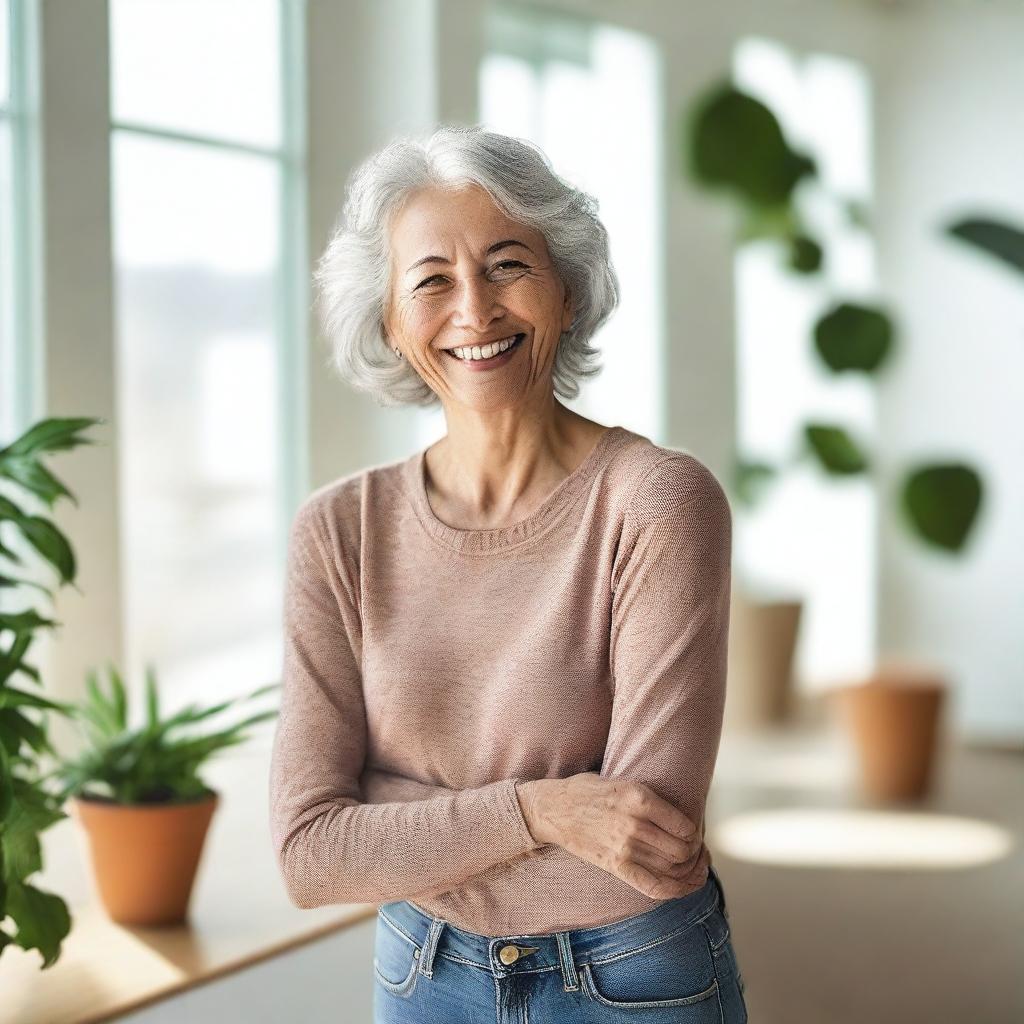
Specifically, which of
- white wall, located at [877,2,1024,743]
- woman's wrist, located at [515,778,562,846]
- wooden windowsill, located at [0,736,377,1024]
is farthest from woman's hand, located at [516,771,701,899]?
white wall, located at [877,2,1024,743]

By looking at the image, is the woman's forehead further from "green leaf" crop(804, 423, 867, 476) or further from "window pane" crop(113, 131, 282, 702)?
"green leaf" crop(804, 423, 867, 476)

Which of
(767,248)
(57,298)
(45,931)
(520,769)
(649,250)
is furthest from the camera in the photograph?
(767,248)

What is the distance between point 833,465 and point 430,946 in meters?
4.05

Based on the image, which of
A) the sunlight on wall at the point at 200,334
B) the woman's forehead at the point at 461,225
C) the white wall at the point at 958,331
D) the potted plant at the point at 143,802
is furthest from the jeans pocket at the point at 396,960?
the white wall at the point at 958,331

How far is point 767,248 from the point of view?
16.9 feet

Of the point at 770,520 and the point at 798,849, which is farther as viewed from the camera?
the point at 770,520

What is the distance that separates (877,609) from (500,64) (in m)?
2.94

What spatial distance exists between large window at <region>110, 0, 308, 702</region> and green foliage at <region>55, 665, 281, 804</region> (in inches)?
21.7

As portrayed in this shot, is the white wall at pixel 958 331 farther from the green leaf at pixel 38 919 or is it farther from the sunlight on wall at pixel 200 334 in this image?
the green leaf at pixel 38 919

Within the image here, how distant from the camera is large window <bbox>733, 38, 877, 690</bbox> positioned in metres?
5.20

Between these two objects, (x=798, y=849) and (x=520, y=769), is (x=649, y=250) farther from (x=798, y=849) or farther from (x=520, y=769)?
(x=520, y=769)

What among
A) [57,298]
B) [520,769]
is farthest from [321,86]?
[520,769]

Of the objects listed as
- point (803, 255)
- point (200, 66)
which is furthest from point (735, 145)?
point (200, 66)

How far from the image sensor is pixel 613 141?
4480 mm
